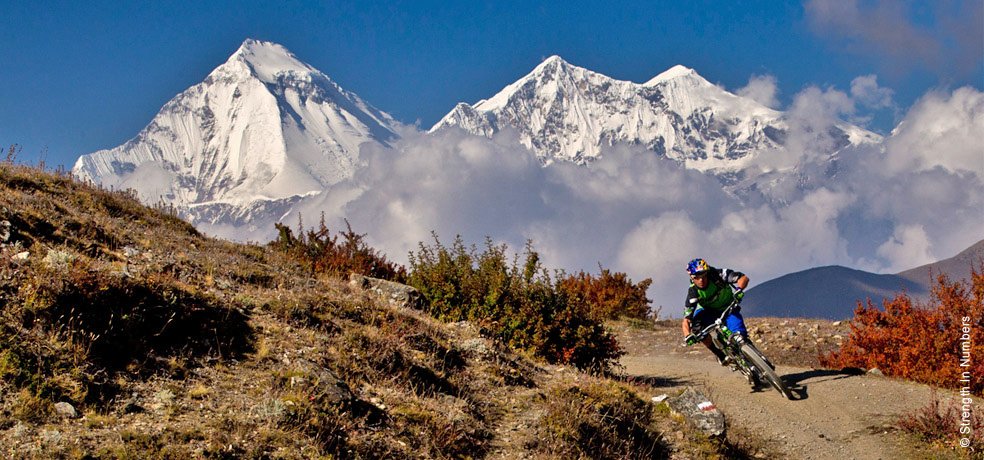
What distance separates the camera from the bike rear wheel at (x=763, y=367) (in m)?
11.9

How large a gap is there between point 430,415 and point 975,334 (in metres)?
11.4

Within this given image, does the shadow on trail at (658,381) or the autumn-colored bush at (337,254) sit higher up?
the autumn-colored bush at (337,254)

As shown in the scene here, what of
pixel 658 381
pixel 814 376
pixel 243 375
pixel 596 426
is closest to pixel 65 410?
pixel 243 375

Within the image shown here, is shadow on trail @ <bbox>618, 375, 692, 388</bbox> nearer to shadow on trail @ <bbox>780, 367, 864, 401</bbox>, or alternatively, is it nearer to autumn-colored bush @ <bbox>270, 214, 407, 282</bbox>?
shadow on trail @ <bbox>780, 367, 864, 401</bbox>

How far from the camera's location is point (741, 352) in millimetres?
12086

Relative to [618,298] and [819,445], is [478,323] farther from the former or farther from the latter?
[618,298]

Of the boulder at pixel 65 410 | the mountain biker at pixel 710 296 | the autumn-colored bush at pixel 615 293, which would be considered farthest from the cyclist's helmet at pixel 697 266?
the autumn-colored bush at pixel 615 293

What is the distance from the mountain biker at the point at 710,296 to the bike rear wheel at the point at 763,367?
0.29 meters

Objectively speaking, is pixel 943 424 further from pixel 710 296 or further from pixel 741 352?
pixel 710 296

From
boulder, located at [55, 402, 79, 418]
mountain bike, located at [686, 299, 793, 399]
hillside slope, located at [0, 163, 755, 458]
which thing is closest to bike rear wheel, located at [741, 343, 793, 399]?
mountain bike, located at [686, 299, 793, 399]

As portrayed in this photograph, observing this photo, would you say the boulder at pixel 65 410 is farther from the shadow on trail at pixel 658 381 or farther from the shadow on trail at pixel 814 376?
the shadow on trail at pixel 814 376

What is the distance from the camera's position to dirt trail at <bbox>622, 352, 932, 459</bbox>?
33.3ft

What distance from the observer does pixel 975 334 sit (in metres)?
13.4

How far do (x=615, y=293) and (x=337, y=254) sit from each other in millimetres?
13884
